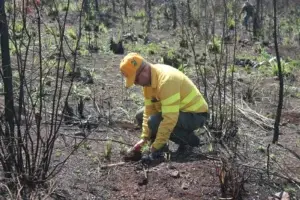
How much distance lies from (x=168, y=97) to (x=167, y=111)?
11 cm

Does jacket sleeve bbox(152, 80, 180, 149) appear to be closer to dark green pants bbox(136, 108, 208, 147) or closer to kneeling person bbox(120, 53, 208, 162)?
kneeling person bbox(120, 53, 208, 162)

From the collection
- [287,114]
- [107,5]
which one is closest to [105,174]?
[287,114]

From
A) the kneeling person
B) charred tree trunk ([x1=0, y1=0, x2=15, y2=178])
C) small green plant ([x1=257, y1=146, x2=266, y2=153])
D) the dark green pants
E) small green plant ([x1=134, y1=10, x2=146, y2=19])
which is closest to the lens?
charred tree trunk ([x1=0, y1=0, x2=15, y2=178])

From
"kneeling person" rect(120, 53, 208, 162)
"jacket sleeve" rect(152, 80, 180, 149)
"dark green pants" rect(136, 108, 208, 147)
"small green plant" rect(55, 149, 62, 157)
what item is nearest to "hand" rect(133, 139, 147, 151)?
"kneeling person" rect(120, 53, 208, 162)

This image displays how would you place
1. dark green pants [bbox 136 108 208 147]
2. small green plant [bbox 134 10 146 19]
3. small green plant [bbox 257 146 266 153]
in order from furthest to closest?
small green plant [bbox 134 10 146 19]
small green plant [bbox 257 146 266 153]
dark green pants [bbox 136 108 208 147]

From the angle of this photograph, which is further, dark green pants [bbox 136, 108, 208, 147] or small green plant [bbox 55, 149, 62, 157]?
dark green pants [bbox 136, 108, 208, 147]

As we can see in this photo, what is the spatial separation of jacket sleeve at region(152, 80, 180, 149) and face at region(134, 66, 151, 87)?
0.45ft

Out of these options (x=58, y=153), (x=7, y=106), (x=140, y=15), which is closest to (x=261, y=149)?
(x=58, y=153)

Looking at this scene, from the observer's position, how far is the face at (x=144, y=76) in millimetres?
4156

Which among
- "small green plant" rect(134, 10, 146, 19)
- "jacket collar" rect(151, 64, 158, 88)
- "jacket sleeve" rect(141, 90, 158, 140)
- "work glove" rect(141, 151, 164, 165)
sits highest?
"small green plant" rect(134, 10, 146, 19)

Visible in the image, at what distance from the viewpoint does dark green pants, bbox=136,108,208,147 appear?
443cm

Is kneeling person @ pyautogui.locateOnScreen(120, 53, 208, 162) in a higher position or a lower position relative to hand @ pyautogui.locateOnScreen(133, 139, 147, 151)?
higher

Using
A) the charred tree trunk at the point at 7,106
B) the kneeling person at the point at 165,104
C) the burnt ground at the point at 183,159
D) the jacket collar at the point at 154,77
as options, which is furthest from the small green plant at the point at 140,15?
the charred tree trunk at the point at 7,106

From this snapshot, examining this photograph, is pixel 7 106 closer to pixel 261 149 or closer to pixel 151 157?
pixel 151 157
